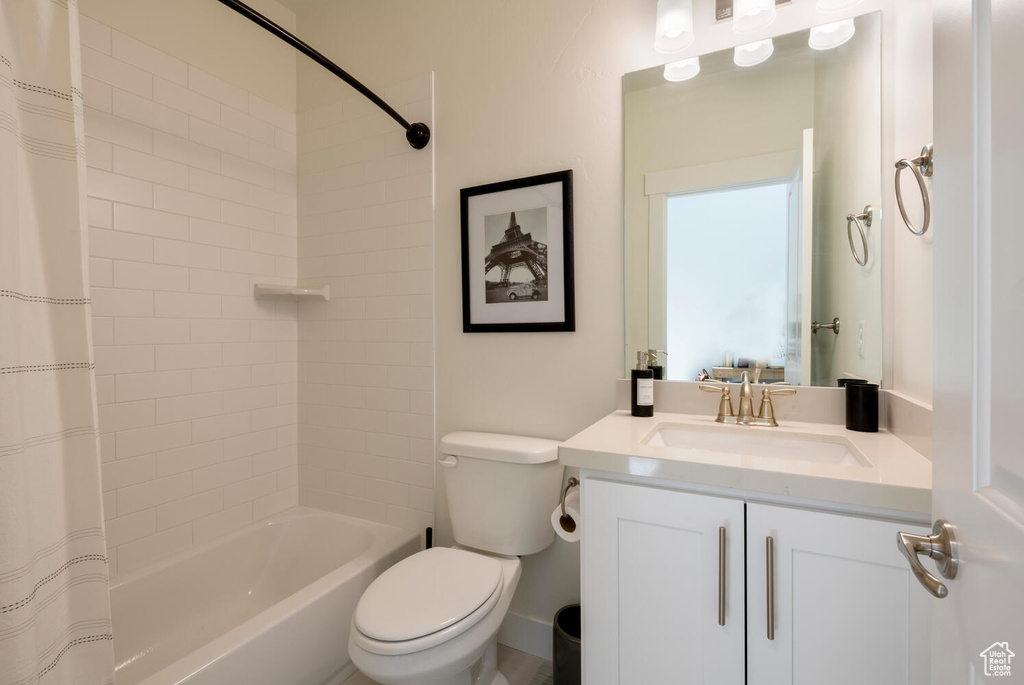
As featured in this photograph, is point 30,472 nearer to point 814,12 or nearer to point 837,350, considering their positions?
point 837,350

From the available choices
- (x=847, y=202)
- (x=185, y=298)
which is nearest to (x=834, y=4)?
(x=847, y=202)

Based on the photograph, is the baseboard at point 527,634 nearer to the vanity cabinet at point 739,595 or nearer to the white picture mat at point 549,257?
the vanity cabinet at point 739,595

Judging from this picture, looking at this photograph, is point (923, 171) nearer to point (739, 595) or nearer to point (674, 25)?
point (674, 25)

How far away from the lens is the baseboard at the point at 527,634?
176cm

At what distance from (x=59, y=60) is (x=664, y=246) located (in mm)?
1472

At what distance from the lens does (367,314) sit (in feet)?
6.81

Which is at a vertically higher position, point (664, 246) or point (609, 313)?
point (664, 246)

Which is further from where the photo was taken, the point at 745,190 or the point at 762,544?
the point at 745,190

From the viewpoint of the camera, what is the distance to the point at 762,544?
94 centimetres

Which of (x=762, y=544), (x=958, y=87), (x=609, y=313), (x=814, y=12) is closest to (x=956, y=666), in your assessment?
(x=762, y=544)

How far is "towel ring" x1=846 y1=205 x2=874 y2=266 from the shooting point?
4.28 ft

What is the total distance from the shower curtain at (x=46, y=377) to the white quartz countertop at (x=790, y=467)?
37.0 inches

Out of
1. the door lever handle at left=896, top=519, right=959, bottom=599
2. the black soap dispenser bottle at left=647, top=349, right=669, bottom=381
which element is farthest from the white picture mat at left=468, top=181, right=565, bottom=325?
the door lever handle at left=896, top=519, right=959, bottom=599

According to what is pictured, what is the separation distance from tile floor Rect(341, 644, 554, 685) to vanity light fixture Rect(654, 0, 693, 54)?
6.88 feet
